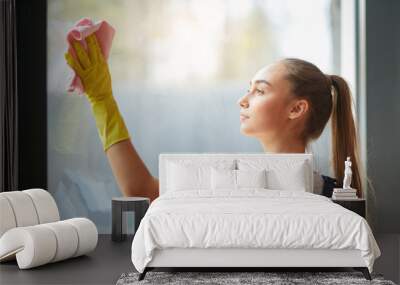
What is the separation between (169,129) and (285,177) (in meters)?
1.49

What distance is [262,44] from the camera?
286 inches

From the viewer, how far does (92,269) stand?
17.4ft

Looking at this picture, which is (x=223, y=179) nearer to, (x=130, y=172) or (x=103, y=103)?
(x=130, y=172)

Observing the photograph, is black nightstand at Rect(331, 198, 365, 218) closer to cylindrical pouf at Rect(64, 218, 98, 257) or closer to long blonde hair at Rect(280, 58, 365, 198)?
long blonde hair at Rect(280, 58, 365, 198)

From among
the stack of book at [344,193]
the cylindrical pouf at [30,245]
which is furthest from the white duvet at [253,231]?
the stack of book at [344,193]

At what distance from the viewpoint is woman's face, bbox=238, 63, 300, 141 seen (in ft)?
23.5

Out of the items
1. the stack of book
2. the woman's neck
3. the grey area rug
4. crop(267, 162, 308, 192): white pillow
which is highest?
the woman's neck

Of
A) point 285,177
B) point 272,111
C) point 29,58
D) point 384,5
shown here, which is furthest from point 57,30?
point 384,5

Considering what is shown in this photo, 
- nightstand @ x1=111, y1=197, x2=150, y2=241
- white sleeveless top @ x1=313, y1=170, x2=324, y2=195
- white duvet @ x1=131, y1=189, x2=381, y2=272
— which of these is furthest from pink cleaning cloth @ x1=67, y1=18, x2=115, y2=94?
white duvet @ x1=131, y1=189, x2=381, y2=272

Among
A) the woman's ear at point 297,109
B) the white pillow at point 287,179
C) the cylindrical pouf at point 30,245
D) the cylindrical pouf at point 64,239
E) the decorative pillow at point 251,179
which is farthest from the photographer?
the woman's ear at point 297,109

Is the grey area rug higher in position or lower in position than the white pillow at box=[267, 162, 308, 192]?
lower

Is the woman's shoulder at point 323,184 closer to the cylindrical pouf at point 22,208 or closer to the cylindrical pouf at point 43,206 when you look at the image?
the cylindrical pouf at point 43,206

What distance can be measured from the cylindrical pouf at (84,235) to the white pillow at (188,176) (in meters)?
1.08

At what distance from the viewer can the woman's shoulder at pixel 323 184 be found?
23.6 ft
